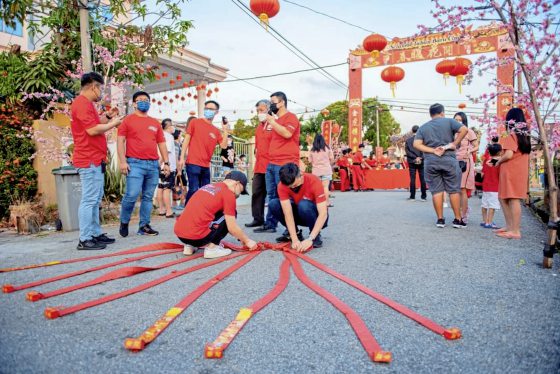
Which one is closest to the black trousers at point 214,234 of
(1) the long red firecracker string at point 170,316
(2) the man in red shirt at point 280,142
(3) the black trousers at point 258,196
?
(1) the long red firecracker string at point 170,316

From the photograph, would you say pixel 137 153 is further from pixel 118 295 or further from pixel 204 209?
pixel 118 295

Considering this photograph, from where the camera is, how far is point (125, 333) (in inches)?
71.8

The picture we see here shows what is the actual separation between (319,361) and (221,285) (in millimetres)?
1167

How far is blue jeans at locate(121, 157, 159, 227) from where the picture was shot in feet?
14.2

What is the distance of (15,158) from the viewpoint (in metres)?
5.98

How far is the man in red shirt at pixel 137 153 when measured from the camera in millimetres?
4305

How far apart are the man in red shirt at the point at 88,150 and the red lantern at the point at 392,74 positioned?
1326 cm

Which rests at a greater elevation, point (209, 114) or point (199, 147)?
point (209, 114)

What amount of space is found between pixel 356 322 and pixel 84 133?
3268 millimetres

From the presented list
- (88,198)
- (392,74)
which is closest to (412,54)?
(392,74)

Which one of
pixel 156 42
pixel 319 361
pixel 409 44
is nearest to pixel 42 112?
pixel 156 42

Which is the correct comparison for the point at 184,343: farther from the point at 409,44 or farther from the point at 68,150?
the point at 409,44

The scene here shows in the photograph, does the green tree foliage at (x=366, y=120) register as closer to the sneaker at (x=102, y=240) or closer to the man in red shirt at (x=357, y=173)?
the man in red shirt at (x=357, y=173)

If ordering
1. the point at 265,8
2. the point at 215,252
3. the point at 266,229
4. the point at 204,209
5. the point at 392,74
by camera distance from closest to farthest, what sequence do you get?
the point at 204,209 < the point at 215,252 < the point at 266,229 < the point at 265,8 < the point at 392,74
